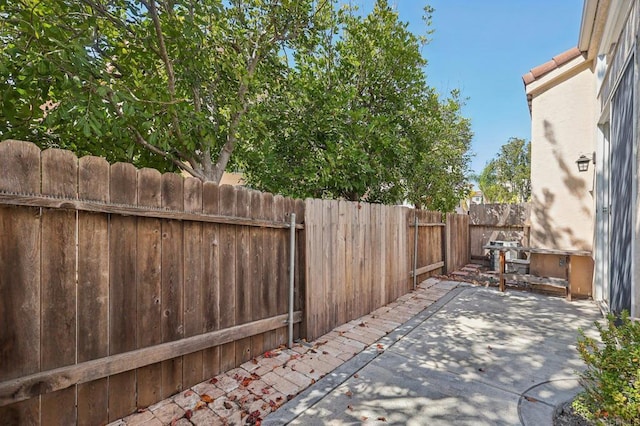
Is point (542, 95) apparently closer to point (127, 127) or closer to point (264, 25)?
point (264, 25)

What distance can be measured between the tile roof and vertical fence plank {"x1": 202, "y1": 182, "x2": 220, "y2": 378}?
7118 mm

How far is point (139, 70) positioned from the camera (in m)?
4.02

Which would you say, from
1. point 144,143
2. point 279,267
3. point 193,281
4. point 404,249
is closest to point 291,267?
point 279,267

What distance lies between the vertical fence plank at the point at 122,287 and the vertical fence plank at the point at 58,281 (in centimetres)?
22

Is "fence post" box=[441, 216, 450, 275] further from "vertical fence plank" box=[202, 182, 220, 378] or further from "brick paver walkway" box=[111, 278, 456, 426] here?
"vertical fence plank" box=[202, 182, 220, 378]

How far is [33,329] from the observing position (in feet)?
5.88

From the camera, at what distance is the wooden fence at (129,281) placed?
176cm

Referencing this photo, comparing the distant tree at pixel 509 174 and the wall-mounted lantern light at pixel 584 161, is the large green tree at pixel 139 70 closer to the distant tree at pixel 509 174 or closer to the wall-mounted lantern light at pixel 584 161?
the wall-mounted lantern light at pixel 584 161

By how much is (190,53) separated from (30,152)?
2.53 meters

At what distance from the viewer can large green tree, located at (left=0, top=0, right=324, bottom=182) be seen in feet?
8.79

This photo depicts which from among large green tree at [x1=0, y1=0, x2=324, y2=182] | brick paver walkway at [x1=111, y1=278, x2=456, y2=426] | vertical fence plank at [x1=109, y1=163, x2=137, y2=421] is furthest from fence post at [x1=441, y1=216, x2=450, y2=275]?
vertical fence plank at [x1=109, y1=163, x2=137, y2=421]

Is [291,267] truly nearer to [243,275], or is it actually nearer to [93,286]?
[243,275]

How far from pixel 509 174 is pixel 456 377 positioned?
30.0 metres

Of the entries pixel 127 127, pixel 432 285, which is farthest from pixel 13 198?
pixel 432 285
